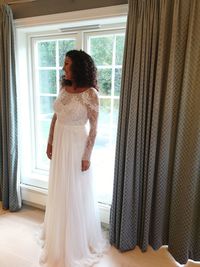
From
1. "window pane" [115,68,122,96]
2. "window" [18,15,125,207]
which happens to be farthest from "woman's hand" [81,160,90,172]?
"window pane" [115,68,122,96]

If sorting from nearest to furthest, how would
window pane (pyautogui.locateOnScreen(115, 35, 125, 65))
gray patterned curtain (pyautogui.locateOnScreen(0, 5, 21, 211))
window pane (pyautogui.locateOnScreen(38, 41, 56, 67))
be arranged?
window pane (pyautogui.locateOnScreen(115, 35, 125, 65)) < gray patterned curtain (pyautogui.locateOnScreen(0, 5, 21, 211)) < window pane (pyautogui.locateOnScreen(38, 41, 56, 67))

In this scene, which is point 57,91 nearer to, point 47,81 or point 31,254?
point 47,81

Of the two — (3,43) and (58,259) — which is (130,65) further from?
(58,259)

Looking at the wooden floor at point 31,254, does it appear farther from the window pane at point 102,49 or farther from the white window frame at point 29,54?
the window pane at point 102,49

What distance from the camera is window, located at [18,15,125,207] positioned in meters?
2.30

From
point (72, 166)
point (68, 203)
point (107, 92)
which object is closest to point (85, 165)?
point (72, 166)

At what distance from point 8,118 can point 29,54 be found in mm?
774

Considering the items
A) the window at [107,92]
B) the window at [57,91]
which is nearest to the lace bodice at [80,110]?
the window at [57,91]

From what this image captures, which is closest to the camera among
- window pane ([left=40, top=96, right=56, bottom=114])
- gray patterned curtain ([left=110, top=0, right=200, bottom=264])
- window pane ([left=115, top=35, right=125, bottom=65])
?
gray patterned curtain ([left=110, top=0, right=200, bottom=264])

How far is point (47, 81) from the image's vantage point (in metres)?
2.70

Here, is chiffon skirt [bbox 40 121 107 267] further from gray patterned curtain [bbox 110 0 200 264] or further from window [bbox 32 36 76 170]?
window [bbox 32 36 76 170]

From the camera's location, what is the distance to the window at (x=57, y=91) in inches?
Result: 90.4

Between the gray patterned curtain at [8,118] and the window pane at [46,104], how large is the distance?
1.25 feet

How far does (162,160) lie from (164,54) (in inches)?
31.6
